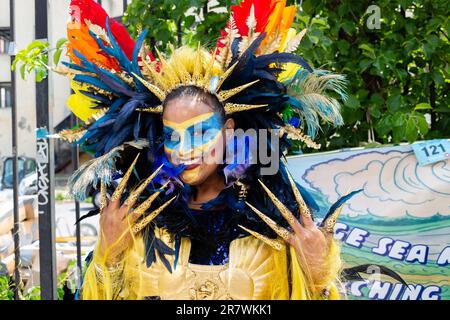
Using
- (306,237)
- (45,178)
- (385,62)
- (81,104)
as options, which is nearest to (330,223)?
(306,237)

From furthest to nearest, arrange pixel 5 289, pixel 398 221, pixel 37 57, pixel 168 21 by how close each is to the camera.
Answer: pixel 5 289
pixel 168 21
pixel 37 57
pixel 398 221

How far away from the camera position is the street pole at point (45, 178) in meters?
2.53

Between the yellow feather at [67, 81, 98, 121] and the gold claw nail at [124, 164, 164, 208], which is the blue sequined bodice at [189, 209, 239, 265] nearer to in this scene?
the gold claw nail at [124, 164, 164, 208]

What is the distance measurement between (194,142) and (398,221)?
948 mm

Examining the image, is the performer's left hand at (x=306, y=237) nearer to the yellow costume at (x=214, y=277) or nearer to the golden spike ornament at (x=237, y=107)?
the yellow costume at (x=214, y=277)

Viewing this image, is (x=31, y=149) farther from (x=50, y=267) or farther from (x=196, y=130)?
(x=196, y=130)

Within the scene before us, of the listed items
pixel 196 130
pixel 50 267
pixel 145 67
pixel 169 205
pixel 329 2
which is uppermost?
pixel 329 2

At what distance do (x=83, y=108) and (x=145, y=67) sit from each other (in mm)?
254

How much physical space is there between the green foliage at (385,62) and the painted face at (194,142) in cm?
77

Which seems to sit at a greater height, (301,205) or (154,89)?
(154,89)

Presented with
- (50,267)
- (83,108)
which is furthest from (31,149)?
(83,108)

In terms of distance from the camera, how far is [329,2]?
8.91ft

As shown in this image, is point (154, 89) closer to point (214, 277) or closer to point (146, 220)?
point (146, 220)

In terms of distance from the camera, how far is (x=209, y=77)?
177cm
